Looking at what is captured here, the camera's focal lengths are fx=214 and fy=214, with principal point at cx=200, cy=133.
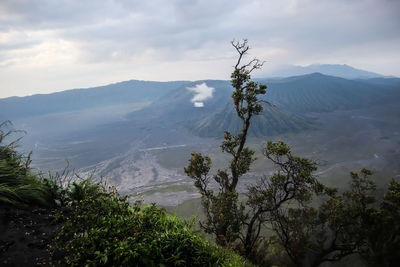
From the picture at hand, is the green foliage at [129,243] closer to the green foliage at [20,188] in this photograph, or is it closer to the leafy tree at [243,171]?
the green foliage at [20,188]

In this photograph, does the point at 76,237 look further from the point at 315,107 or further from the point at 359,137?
the point at 315,107

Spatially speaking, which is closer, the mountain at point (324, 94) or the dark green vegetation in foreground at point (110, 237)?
the dark green vegetation in foreground at point (110, 237)

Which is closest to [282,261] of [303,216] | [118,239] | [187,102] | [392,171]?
[303,216]

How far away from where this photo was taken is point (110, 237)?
2.96 meters

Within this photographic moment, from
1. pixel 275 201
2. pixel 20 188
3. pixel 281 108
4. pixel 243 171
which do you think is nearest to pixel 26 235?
pixel 20 188

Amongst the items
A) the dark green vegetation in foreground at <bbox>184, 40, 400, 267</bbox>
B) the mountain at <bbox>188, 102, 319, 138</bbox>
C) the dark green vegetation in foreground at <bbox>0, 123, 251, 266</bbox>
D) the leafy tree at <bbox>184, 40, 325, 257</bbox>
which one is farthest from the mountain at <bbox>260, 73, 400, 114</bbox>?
the dark green vegetation in foreground at <bbox>0, 123, 251, 266</bbox>

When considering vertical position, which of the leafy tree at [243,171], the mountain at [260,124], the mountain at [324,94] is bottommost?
the mountain at [260,124]

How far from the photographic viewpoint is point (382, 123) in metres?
106

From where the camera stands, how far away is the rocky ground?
110 inches

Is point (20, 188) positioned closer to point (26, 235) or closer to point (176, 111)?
point (26, 235)

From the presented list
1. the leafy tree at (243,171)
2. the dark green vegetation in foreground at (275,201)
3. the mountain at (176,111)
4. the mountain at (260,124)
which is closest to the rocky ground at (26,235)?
the dark green vegetation in foreground at (275,201)

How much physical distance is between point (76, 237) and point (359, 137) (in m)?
107

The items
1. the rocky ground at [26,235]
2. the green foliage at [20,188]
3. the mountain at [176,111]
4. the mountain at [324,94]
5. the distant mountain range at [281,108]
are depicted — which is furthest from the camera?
the mountain at [176,111]

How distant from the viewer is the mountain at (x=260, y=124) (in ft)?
357
